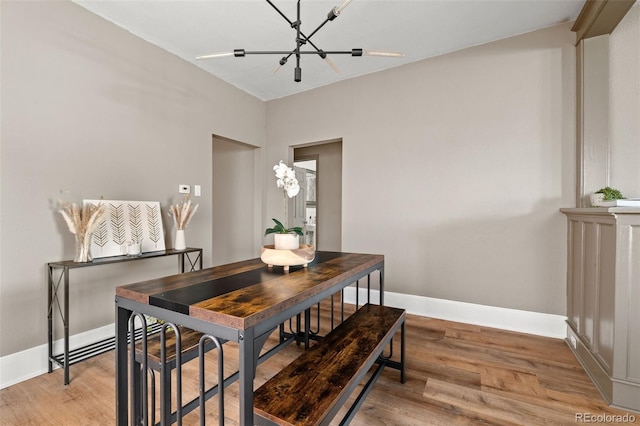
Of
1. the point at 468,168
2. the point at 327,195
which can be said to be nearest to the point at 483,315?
the point at 468,168

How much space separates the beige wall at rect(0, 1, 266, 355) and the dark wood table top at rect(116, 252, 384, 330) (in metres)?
1.47

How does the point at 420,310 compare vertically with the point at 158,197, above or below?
below

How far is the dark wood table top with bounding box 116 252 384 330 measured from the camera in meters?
1.01

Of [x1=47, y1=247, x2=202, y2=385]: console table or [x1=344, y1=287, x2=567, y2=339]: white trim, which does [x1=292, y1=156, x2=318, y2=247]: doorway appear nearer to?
[x1=344, y1=287, x2=567, y2=339]: white trim

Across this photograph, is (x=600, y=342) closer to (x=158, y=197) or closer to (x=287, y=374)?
(x=287, y=374)

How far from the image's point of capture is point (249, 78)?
3.64 m

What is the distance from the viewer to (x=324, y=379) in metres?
1.22

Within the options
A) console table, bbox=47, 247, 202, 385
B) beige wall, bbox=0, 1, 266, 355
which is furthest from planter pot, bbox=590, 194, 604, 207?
beige wall, bbox=0, 1, 266, 355

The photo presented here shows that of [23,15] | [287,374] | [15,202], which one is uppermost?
[23,15]

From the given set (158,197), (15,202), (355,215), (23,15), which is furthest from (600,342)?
(23,15)

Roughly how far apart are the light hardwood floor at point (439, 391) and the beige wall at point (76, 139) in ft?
1.79

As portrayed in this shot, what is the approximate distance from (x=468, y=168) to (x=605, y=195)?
3.54 ft

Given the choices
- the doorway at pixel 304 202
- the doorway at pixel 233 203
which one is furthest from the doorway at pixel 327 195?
Answer: the doorway at pixel 233 203

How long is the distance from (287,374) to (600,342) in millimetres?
2094
